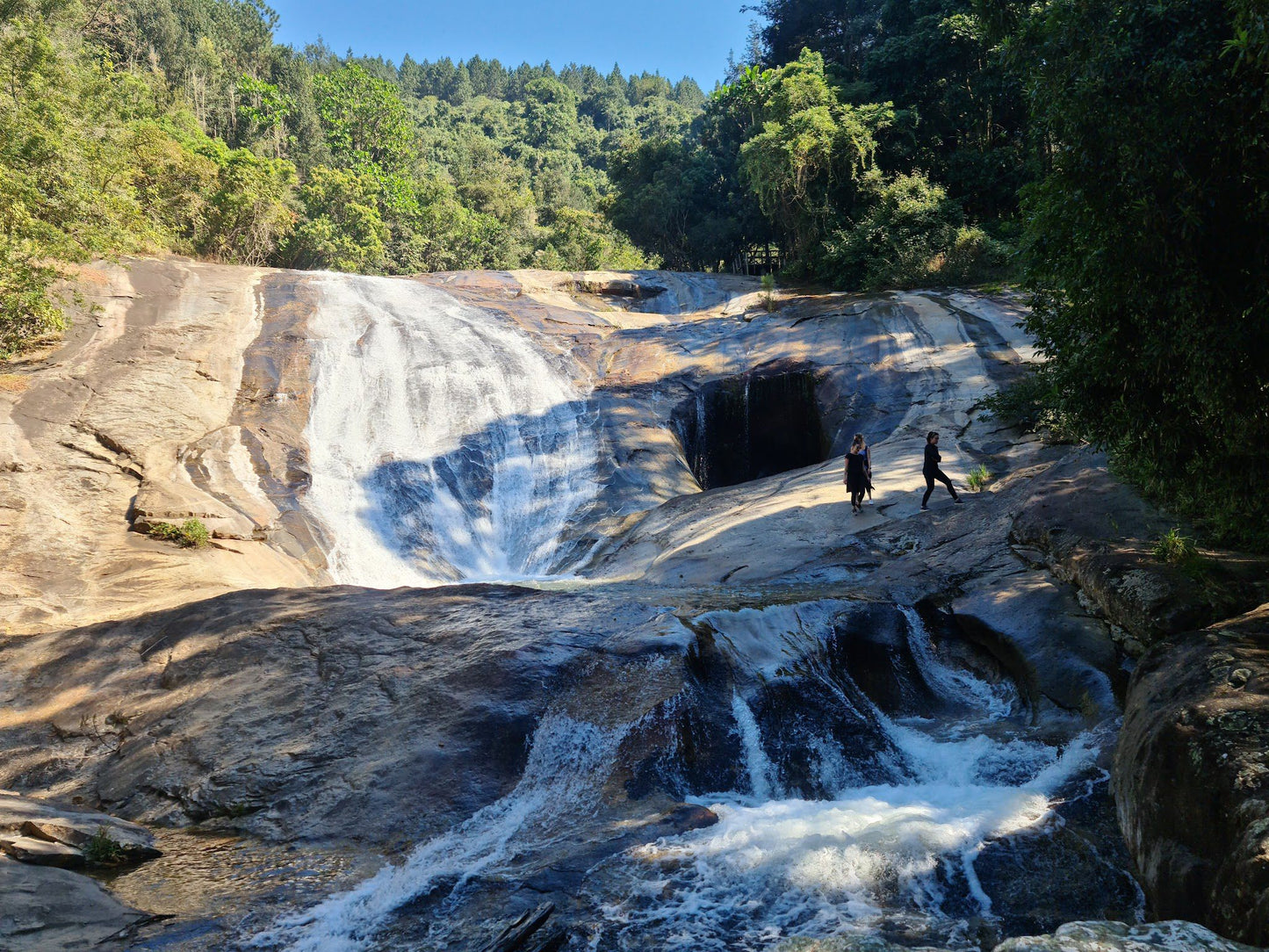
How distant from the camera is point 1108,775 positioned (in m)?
7.17

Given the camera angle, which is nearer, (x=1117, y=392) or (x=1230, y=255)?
(x=1230, y=255)

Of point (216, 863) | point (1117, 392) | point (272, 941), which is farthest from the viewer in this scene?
point (1117, 392)

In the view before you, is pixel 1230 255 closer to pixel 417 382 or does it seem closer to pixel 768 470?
pixel 768 470

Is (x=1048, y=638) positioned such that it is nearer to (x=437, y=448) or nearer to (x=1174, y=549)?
(x=1174, y=549)

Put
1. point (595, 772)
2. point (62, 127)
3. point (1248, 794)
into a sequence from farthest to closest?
point (62, 127) → point (595, 772) → point (1248, 794)

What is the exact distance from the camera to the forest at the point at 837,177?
7027mm

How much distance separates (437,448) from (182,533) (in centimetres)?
625

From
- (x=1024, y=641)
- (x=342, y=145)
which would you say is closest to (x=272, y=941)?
(x=1024, y=641)

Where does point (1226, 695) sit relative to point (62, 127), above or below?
below

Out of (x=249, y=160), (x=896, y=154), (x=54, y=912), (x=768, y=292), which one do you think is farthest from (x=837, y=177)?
(x=54, y=912)

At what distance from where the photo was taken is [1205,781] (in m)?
5.53

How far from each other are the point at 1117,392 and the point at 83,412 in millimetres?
17887

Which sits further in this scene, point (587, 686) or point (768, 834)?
point (587, 686)

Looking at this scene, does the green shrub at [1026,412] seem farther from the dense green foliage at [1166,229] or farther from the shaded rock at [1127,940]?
the shaded rock at [1127,940]
